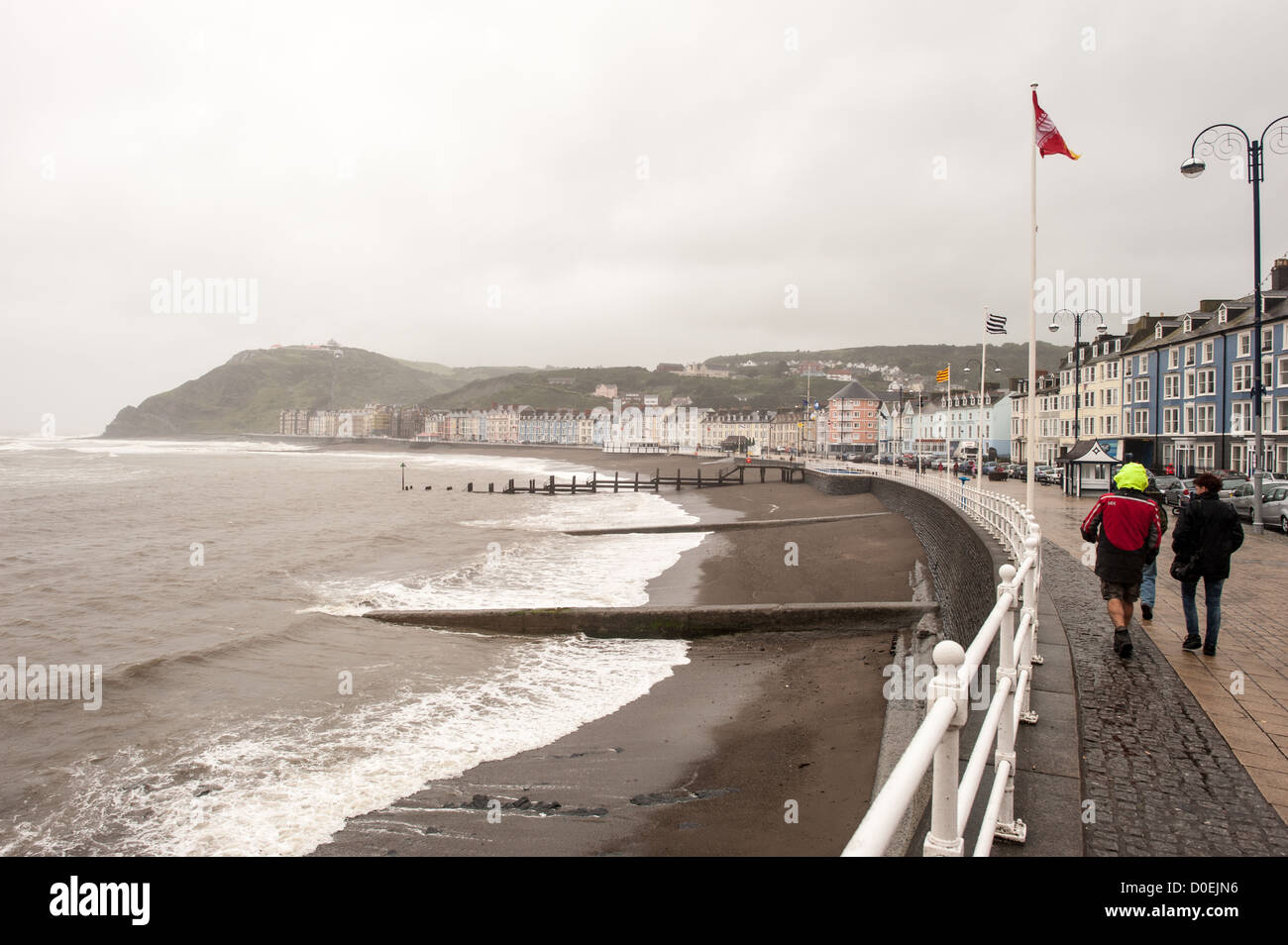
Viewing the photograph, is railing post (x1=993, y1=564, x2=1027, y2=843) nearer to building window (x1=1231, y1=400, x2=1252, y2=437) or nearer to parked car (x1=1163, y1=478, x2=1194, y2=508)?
parked car (x1=1163, y1=478, x2=1194, y2=508)

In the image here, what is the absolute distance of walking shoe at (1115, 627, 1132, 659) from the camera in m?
6.34

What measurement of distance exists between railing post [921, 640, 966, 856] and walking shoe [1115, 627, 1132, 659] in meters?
5.12

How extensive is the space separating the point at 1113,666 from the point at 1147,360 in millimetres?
50836

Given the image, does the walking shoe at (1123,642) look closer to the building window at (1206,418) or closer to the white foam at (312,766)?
the white foam at (312,766)

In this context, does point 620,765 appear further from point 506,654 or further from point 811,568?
point 811,568

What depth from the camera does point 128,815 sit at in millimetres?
7656

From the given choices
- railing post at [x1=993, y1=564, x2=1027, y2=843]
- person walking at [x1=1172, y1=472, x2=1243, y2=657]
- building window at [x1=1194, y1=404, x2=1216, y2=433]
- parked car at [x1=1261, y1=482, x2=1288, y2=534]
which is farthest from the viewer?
building window at [x1=1194, y1=404, x2=1216, y2=433]

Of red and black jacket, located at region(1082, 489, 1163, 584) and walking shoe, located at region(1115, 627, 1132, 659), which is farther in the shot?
red and black jacket, located at region(1082, 489, 1163, 584)

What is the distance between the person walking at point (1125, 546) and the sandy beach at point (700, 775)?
109 inches

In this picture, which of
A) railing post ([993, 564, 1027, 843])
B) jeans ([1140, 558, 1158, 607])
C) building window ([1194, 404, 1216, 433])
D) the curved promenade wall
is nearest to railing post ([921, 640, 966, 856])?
railing post ([993, 564, 1027, 843])

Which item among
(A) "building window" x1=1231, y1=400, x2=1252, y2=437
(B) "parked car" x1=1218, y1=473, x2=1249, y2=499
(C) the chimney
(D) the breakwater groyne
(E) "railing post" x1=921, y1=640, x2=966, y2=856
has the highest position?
(C) the chimney

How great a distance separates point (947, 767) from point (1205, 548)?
631 cm
